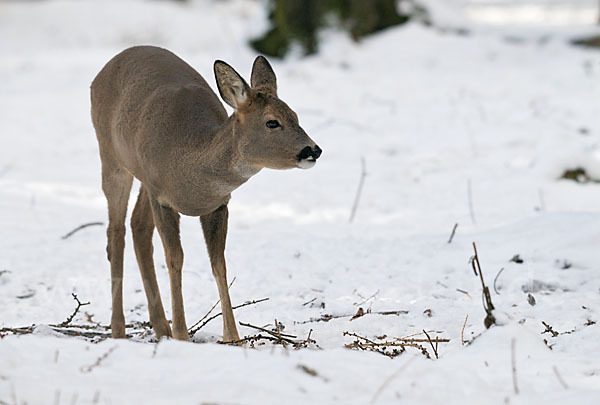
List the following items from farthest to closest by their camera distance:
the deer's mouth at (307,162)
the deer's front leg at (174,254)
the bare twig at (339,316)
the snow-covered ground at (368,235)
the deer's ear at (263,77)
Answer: the bare twig at (339,316) < the deer's front leg at (174,254) < the deer's ear at (263,77) < the deer's mouth at (307,162) < the snow-covered ground at (368,235)

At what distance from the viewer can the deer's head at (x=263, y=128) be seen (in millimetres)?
3408

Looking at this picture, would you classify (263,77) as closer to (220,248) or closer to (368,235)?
(220,248)

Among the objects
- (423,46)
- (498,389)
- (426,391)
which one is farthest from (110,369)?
(423,46)

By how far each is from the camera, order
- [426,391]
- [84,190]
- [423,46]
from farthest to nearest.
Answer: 1. [423,46]
2. [84,190]
3. [426,391]

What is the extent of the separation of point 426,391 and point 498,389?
0.28 metres

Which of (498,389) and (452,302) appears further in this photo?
(452,302)

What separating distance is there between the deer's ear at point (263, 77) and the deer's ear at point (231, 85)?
17 cm

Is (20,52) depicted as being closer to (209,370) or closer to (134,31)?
(134,31)

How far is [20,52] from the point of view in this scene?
1675 cm

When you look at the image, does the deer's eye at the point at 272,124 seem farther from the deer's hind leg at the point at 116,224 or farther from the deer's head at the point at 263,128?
the deer's hind leg at the point at 116,224

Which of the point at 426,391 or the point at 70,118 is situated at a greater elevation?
the point at 426,391

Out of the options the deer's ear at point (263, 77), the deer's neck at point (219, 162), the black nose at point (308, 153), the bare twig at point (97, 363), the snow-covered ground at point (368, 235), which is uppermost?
the deer's ear at point (263, 77)

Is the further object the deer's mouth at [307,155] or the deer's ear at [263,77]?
the deer's ear at [263,77]

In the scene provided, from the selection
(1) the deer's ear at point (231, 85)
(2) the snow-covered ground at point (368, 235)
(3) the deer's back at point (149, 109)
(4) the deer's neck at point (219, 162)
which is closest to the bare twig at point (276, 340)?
(2) the snow-covered ground at point (368, 235)
